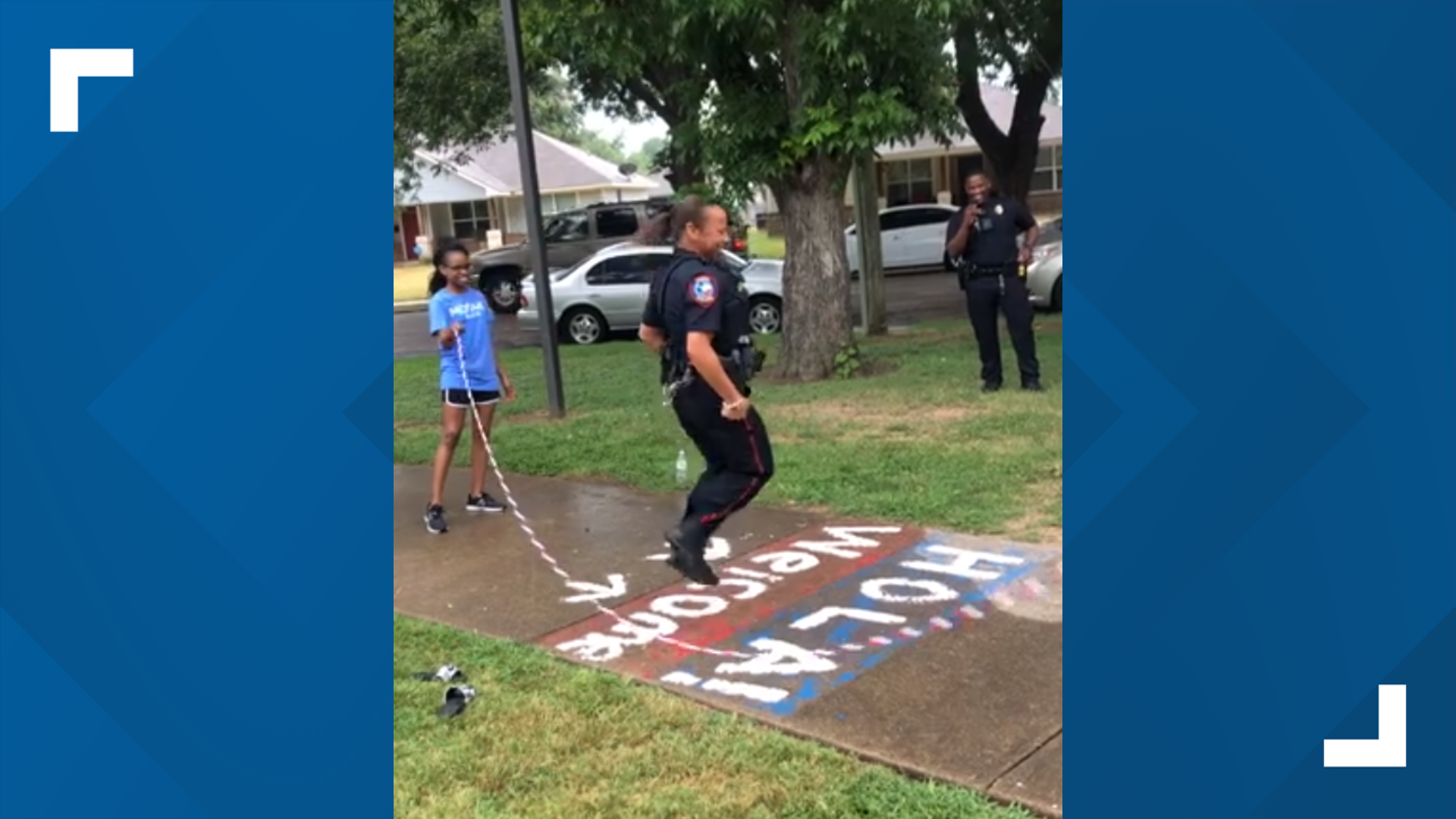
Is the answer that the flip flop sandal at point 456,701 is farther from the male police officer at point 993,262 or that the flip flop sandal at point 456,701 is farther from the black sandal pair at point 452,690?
the male police officer at point 993,262

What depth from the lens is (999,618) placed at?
4.89 metres

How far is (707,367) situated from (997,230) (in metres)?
5.45

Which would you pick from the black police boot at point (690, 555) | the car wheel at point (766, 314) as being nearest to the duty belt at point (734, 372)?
the black police boot at point (690, 555)

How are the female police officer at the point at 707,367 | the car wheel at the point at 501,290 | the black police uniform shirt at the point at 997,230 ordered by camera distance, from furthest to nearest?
the car wheel at the point at 501,290 < the black police uniform shirt at the point at 997,230 < the female police officer at the point at 707,367

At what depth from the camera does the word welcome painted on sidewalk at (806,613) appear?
4.50 metres

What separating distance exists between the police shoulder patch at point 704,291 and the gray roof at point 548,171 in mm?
37644

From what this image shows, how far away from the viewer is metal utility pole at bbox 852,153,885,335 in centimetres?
1477

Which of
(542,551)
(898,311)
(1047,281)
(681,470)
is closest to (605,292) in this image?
(898,311)

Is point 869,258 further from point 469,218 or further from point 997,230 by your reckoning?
point 469,218

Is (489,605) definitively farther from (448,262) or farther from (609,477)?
(609,477)

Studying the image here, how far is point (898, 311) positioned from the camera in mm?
19172

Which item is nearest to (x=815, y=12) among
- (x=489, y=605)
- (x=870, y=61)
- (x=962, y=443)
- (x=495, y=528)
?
(x=870, y=61)

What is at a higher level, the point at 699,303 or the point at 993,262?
the point at 699,303

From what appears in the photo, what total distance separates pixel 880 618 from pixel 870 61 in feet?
21.3
